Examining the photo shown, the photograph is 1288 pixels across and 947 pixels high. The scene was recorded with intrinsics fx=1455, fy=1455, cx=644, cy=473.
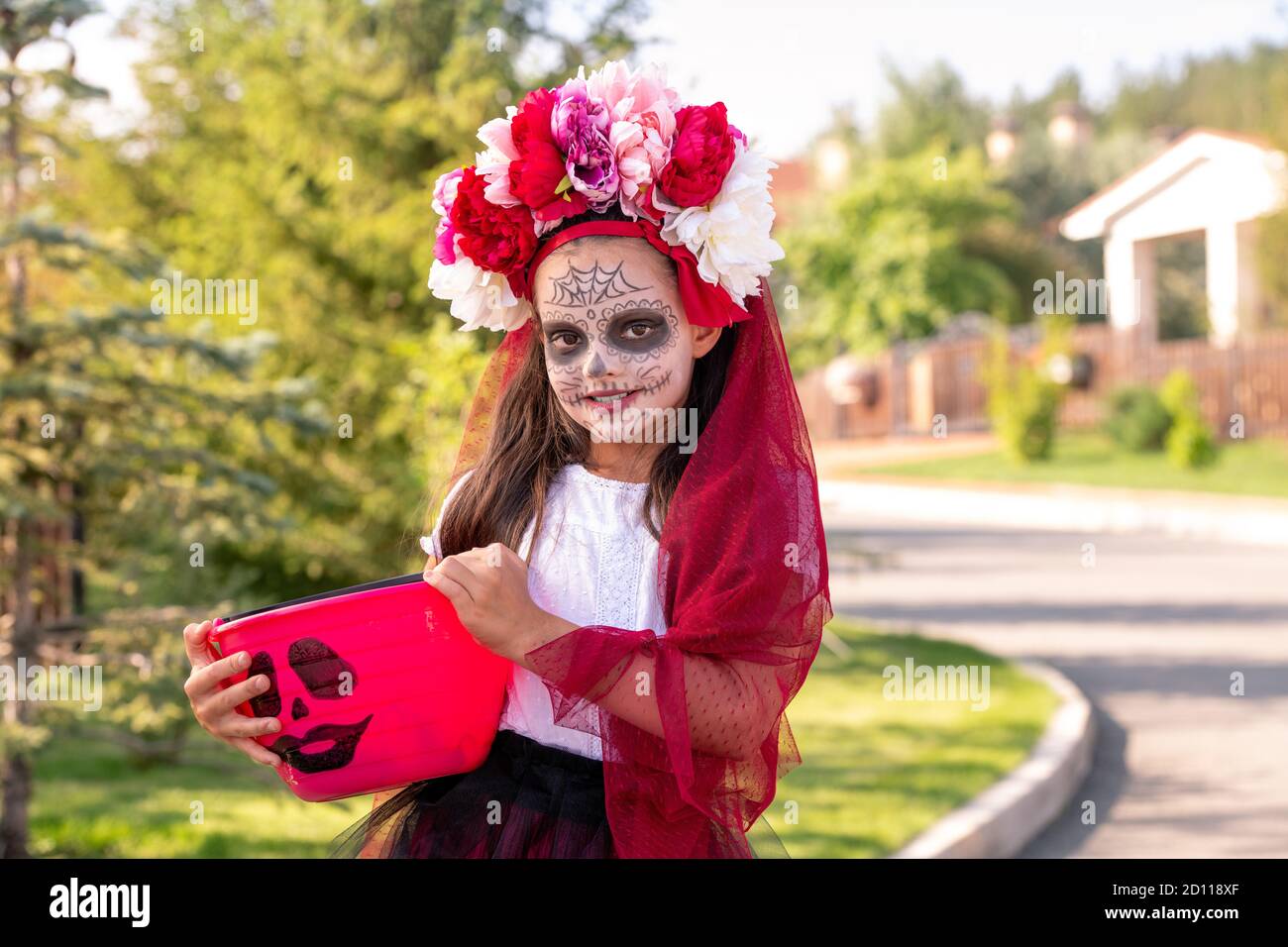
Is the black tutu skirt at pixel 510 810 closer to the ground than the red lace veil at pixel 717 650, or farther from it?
closer to the ground

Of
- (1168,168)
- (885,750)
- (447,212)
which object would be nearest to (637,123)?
(447,212)

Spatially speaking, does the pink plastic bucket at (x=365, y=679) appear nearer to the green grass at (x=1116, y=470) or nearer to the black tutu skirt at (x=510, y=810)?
the black tutu skirt at (x=510, y=810)

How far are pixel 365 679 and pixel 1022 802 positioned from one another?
4.03 meters

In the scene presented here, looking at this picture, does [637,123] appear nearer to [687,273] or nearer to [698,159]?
[698,159]

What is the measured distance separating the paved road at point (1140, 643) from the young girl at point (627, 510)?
3580mm

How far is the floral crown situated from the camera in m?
2.10

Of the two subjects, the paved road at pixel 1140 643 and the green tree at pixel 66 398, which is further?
the paved road at pixel 1140 643

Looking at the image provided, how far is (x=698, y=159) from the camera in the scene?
2.09 metres

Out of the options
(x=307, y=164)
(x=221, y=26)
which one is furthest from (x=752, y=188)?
(x=221, y=26)

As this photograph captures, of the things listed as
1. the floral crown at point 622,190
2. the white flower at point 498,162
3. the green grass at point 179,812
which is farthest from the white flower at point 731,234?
the green grass at point 179,812

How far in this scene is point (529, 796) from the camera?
2127mm

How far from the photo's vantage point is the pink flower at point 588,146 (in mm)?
2105

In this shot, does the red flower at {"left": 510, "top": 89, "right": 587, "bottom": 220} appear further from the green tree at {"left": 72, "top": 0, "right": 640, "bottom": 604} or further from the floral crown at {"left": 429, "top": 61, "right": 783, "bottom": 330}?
the green tree at {"left": 72, "top": 0, "right": 640, "bottom": 604}

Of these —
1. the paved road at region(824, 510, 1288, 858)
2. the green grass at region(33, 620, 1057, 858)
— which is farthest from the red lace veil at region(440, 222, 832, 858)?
the paved road at region(824, 510, 1288, 858)
